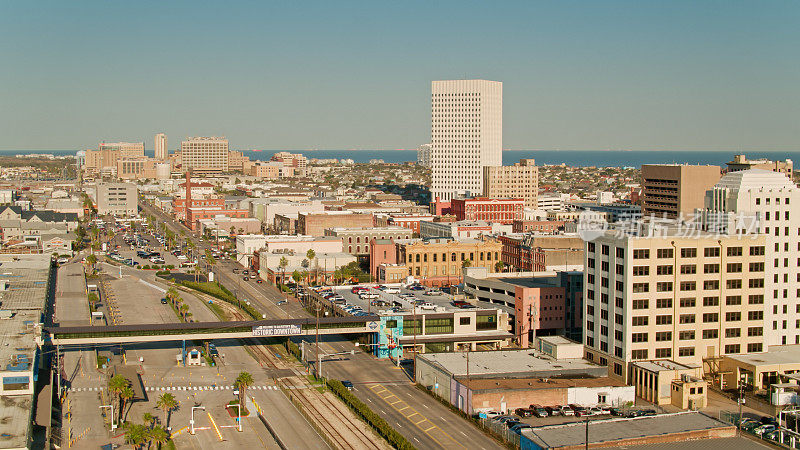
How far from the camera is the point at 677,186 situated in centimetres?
11194

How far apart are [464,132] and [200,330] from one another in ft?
366

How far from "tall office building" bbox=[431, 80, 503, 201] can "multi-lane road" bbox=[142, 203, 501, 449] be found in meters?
92.9

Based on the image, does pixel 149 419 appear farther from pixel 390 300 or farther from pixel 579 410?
pixel 390 300

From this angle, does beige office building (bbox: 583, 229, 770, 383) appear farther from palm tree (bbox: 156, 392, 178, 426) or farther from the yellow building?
the yellow building

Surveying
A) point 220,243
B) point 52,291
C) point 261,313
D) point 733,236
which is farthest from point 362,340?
point 220,243

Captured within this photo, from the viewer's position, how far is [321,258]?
104938 millimetres

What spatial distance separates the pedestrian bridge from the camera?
60.3 m

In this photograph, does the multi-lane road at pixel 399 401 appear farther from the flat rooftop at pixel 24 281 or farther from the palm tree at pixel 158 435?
the flat rooftop at pixel 24 281

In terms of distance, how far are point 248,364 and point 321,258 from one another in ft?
136

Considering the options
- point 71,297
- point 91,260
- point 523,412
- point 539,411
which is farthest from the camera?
point 91,260

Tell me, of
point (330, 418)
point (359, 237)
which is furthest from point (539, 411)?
point (359, 237)

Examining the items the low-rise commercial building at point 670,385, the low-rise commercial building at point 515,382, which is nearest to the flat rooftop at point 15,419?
the low-rise commercial building at point 515,382

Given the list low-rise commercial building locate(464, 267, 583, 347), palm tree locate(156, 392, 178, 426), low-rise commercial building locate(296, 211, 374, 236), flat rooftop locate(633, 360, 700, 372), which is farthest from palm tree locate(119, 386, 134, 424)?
low-rise commercial building locate(296, 211, 374, 236)

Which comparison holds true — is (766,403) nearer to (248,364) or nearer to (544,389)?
(544,389)
